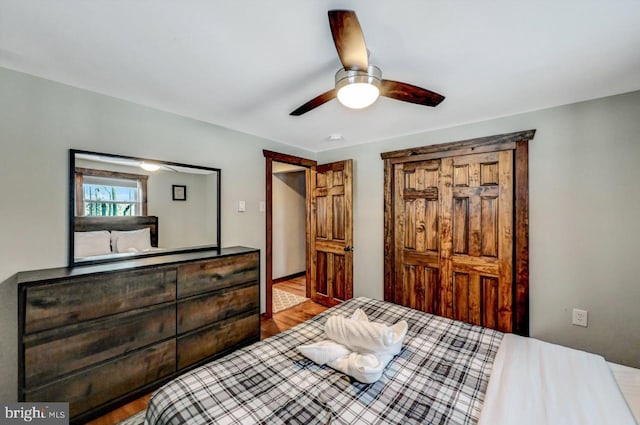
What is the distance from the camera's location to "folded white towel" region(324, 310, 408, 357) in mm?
1418

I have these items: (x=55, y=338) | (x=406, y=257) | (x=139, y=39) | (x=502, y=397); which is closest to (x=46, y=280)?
(x=55, y=338)

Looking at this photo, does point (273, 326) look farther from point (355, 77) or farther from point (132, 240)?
point (355, 77)

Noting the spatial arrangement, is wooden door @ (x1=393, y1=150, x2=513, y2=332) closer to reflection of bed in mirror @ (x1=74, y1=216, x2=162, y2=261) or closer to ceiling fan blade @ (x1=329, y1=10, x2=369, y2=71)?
ceiling fan blade @ (x1=329, y1=10, x2=369, y2=71)

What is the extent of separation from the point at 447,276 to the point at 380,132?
179 centimetres

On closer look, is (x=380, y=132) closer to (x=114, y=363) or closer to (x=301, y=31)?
(x=301, y=31)

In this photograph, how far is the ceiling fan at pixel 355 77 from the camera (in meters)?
1.10

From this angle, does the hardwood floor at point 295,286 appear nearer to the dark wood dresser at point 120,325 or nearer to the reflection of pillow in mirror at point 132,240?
the dark wood dresser at point 120,325

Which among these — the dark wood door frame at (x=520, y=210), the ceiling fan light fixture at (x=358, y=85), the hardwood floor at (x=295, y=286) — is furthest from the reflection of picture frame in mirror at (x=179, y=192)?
the dark wood door frame at (x=520, y=210)

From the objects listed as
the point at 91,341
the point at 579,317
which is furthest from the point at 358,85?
the point at 579,317

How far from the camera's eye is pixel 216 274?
2395mm

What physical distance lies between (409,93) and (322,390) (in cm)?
172

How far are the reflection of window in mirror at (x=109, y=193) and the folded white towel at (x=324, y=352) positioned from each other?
1855 mm

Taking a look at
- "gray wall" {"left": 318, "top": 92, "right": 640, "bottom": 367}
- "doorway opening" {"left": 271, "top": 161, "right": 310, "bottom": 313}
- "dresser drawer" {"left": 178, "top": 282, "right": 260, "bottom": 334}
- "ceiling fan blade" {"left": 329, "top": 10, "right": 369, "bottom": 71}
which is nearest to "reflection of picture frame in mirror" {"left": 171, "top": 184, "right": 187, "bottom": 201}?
"dresser drawer" {"left": 178, "top": 282, "right": 260, "bottom": 334}

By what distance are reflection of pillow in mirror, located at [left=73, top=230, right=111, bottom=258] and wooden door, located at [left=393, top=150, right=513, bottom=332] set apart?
2.87m
